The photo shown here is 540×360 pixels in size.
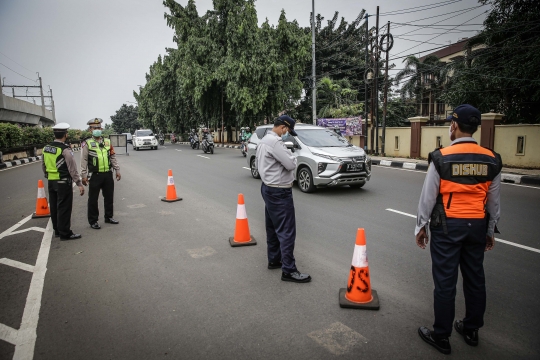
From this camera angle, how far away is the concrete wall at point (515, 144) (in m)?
12.6

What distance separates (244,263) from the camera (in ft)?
14.9

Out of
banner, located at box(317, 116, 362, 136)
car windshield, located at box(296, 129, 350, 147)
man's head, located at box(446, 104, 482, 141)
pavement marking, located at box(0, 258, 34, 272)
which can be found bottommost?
pavement marking, located at box(0, 258, 34, 272)

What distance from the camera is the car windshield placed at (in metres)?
9.50

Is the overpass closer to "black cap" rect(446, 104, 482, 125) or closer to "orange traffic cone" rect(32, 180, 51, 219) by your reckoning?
"orange traffic cone" rect(32, 180, 51, 219)

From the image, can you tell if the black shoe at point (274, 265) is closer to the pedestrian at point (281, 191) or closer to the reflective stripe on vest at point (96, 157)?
the pedestrian at point (281, 191)

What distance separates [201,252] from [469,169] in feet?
11.5

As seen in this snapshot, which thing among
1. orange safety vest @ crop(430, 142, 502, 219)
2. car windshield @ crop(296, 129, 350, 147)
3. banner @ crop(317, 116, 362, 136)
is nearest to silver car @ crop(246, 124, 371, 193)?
car windshield @ crop(296, 129, 350, 147)

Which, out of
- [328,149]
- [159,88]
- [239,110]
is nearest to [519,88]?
[328,149]

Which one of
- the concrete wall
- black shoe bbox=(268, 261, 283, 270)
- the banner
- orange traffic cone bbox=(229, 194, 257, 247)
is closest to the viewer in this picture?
black shoe bbox=(268, 261, 283, 270)

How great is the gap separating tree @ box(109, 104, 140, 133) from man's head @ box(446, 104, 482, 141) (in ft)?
331

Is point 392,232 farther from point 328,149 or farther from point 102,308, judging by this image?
point 102,308

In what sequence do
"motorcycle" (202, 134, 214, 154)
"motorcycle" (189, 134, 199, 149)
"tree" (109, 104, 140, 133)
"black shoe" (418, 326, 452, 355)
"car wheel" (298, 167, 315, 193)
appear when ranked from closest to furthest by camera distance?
"black shoe" (418, 326, 452, 355) → "car wheel" (298, 167, 315, 193) → "motorcycle" (202, 134, 214, 154) → "motorcycle" (189, 134, 199, 149) → "tree" (109, 104, 140, 133)

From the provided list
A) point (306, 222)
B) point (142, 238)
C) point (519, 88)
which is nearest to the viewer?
point (142, 238)

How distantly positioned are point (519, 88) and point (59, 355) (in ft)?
63.2
